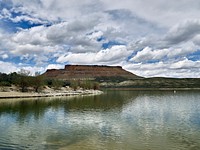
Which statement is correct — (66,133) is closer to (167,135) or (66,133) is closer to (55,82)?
(167,135)

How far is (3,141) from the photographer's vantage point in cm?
2638

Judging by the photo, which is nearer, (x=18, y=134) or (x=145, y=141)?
(x=145, y=141)

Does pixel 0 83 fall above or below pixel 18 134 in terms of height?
above

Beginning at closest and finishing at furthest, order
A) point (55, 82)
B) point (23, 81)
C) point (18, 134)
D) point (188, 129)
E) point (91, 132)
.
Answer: point (18, 134)
point (91, 132)
point (188, 129)
point (23, 81)
point (55, 82)

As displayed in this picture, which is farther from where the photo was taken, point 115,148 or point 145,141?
point 145,141

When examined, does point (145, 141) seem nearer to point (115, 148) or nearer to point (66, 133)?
point (115, 148)

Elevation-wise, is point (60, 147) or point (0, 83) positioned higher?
point (0, 83)

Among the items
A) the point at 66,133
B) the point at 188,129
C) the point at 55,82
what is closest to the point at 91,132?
the point at 66,133

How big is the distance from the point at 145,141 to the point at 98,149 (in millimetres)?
5672

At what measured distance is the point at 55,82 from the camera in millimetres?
167875

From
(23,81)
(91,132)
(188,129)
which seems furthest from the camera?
(23,81)

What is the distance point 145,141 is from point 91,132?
24.4 feet

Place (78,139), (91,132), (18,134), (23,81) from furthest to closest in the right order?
1. (23,81)
2. (91,132)
3. (18,134)
4. (78,139)

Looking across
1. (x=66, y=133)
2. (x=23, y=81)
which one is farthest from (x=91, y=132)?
(x=23, y=81)
